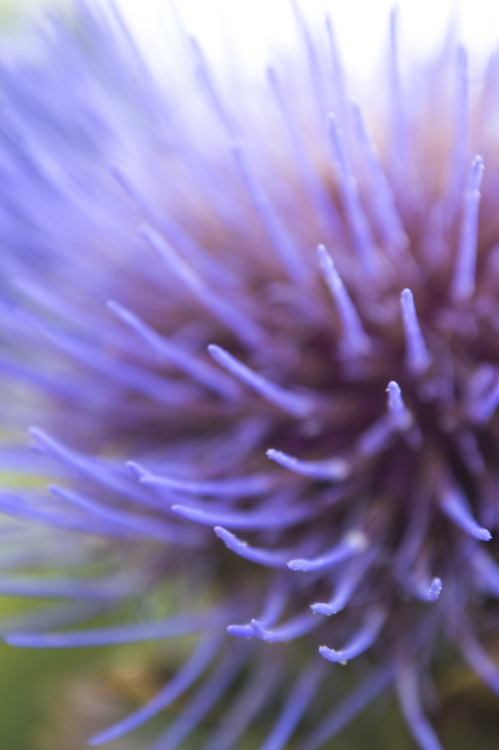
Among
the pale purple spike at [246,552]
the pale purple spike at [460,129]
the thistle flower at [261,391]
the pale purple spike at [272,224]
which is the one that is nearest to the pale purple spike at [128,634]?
the thistle flower at [261,391]

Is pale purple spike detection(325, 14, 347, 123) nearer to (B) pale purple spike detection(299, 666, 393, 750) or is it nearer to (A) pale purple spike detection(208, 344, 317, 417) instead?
(A) pale purple spike detection(208, 344, 317, 417)

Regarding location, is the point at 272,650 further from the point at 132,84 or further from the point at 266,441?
the point at 132,84

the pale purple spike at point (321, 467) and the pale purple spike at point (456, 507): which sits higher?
the pale purple spike at point (321, 467)

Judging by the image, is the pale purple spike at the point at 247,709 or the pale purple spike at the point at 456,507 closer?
the pale purple spike at the point at 456,507

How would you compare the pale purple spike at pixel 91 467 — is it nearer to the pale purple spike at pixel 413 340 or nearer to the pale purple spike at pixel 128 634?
the pale purple spike at pixel 128 634

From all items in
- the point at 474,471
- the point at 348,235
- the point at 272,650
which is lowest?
the point at 272,650

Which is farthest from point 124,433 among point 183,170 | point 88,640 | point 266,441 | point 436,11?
point 436,11

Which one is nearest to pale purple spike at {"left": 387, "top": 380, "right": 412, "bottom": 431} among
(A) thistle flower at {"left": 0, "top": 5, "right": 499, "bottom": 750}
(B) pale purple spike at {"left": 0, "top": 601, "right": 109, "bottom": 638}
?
(A) thistle flower at {"left": 0, "top": 5, "right": 499, "bottom": 750}
